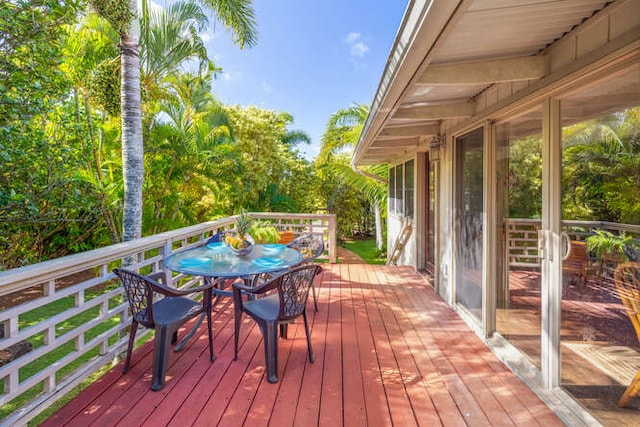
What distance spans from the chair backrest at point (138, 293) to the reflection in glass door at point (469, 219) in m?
3.02

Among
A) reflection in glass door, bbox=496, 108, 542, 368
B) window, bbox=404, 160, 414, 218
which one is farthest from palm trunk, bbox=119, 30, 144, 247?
window, bbox=404, 160, 414, 218

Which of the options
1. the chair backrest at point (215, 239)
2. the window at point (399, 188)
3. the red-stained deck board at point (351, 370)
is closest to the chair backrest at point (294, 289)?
the red-stained deck board at point (351, 370)

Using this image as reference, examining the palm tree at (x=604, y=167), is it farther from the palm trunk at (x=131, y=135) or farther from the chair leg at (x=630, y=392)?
the palm trunk at (x=131, y=135)

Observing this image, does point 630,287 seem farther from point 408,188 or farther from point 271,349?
point 408,188

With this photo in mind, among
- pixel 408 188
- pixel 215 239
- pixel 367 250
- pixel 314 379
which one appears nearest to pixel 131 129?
pixel 215 239

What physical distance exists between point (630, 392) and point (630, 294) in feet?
1.74

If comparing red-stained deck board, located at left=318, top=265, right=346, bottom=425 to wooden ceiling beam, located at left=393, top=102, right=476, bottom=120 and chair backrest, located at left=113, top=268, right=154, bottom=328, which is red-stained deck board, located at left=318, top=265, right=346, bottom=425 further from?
wooden ceiling beam, located at left=393, top=102, right=476, bottom=120

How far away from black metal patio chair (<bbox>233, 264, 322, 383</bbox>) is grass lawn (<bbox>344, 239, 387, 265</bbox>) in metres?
8.55

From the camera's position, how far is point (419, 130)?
462cm

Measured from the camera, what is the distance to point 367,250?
46.2 ft

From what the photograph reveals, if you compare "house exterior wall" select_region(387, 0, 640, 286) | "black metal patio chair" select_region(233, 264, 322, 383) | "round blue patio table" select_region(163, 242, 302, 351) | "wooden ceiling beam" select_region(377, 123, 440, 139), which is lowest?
"black metal patio chair" select_region(233, 264, 322, 383)

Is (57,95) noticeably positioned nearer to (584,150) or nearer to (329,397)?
(329,397)

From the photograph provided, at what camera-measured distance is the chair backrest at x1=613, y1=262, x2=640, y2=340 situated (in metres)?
1.67

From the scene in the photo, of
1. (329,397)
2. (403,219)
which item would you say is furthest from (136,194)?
(403,219)
